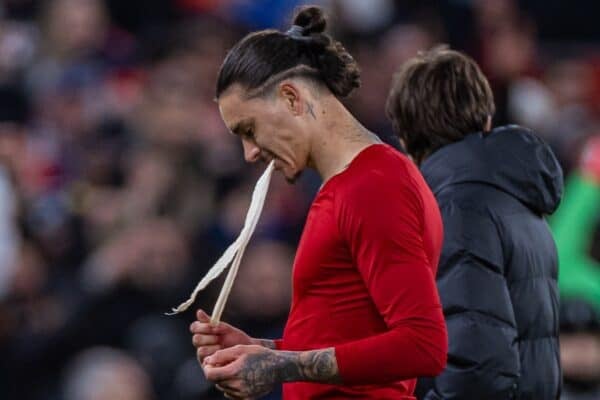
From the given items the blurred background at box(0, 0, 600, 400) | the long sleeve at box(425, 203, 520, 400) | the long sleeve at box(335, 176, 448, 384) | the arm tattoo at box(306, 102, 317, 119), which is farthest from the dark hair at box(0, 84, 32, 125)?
the long sleeve at box(335, 176, 448, 384)

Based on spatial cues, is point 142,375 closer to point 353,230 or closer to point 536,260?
point 536,260

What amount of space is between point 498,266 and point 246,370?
31.6 inches

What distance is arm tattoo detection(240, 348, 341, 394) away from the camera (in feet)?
9.56

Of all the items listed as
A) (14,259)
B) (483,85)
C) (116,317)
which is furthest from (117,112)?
(483,85)

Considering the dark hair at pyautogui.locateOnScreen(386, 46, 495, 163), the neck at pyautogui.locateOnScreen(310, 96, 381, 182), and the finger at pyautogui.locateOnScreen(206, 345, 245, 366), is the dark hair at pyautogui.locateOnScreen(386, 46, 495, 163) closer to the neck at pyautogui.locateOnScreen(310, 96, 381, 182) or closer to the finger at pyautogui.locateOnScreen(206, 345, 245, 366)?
the neck at pyautogui.locateOnScreen(310, 96, 381, 182)

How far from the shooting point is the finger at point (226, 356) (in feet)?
9.61

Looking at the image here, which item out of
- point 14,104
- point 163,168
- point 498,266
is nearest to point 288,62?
point 498,266

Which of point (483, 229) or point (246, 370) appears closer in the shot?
point (246, 370)

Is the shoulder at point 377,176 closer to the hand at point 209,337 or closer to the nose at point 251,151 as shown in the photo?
the nose at point 251,151

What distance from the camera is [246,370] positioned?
2912 millimetres

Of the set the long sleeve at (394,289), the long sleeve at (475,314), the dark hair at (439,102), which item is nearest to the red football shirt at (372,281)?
the long sleeve at (394,289)

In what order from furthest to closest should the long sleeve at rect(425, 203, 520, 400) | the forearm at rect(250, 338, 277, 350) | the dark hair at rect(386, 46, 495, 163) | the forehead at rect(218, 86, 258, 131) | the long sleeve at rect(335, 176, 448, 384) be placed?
1. the dark hair at rect(386, 46, 495, 163)
2. the long sleeve at rect(425, 203, 520, 400)
3. the forearm at rect(250, 338, 277, 350)
4. the forehead at rect(218, 86, 258, 131)
5. the long sleeve at rect(335, 176, 448, 384)

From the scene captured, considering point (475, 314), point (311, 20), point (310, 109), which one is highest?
point (311, 20)

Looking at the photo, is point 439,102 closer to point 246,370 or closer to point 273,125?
point 273,125
